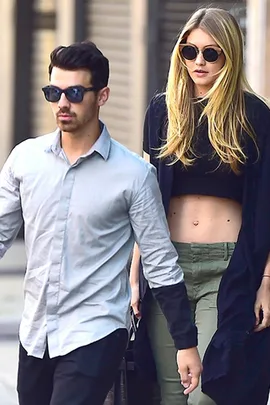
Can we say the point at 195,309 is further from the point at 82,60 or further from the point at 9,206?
the point at 82,60

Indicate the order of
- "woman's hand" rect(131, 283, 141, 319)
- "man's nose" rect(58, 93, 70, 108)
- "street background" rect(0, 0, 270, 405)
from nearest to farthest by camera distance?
"man's nose" rect(58, 93, 70, 108)
"woman's hand" rect(131, 283, 141, 319)
"street background" rect(0, 0, 270, 405)

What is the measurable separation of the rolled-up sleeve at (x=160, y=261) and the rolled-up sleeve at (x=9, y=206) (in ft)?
1.22

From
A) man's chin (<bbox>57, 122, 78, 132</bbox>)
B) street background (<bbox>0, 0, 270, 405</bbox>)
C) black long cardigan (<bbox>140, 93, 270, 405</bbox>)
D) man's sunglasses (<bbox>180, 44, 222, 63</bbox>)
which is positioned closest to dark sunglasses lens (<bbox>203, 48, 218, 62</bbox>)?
man's sunglasses (<bbox>180, 44, 222, 63</bbox>)

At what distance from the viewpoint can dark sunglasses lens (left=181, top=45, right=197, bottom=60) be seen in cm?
419

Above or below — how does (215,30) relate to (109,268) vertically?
above

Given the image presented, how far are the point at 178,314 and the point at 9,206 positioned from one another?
623mm

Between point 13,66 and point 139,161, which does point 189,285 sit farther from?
point 13,66

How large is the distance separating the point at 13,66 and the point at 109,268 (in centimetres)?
818

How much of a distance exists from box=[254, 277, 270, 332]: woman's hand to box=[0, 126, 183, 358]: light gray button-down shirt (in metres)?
0.52

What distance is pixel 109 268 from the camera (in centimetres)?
373

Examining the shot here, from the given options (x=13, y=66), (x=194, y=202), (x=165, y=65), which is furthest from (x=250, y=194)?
(x=13, y=66)

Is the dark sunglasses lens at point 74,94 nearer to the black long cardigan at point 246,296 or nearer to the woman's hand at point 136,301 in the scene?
the black long cardigan at point 246,296

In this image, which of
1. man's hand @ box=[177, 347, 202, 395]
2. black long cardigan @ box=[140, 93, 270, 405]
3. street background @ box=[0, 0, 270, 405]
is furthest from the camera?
street background @ box=[0, 0, 270, 405]

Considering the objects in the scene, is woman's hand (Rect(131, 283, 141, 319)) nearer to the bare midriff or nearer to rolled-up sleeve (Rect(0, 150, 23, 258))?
the bare midriff
